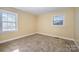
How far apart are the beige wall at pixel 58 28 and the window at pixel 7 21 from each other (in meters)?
0.40

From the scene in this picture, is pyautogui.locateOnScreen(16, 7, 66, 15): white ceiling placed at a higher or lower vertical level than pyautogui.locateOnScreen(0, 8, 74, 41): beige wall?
higher

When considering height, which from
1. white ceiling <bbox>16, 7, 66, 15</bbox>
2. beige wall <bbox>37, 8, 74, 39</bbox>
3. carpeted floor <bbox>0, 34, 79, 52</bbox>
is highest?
white ceiling <bbox>16, 7, 66, 15</bbox>

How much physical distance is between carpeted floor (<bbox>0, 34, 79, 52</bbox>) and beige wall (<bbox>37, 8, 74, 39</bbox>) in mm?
99

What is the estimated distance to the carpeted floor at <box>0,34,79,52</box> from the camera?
1298 mm

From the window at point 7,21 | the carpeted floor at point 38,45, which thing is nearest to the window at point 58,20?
the carpeted floor at point 38,45

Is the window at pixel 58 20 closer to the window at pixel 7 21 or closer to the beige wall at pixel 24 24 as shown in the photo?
the beige wall at pixel 24 24

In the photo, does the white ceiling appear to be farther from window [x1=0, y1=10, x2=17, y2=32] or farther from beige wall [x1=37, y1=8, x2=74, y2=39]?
window [x1=0, y1=10, x2=17, y2=32]

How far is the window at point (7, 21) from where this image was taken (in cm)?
128

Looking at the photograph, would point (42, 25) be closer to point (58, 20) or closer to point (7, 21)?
point (58, 20)

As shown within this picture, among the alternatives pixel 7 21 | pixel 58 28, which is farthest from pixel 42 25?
pixel 7 21

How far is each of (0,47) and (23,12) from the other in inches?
25.6

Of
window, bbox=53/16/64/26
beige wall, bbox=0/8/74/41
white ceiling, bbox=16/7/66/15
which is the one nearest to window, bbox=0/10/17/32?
beige wall, bbox=0/8/74/41

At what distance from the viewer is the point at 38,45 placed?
1.32 m
